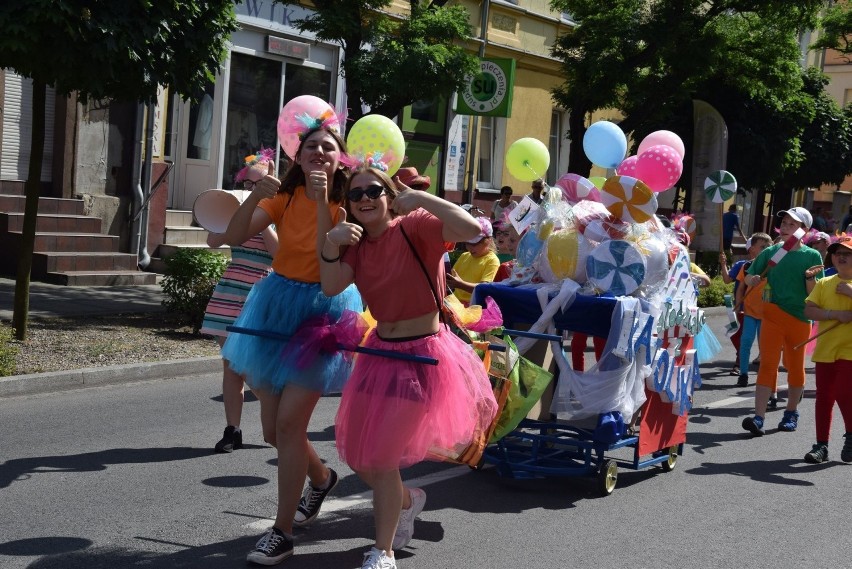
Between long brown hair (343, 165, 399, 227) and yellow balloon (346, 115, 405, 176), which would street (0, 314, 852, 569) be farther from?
yellow balloon (346, 115, 405, 176)

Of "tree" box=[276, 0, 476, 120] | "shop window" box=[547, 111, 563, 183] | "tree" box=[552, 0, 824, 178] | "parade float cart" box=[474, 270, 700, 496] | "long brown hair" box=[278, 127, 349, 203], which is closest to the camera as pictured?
"long brown hair" box=[278, 127, 349, 203]

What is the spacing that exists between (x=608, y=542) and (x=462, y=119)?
60.7 ft

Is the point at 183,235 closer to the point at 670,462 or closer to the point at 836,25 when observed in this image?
the point at 670,462

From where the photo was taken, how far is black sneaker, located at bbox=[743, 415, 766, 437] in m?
8.81

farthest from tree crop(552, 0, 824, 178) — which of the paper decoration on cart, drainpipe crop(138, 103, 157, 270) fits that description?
the paper decoration on cart

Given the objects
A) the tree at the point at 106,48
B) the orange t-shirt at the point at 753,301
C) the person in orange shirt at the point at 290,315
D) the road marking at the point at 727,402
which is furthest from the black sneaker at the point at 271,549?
the orange t-shirt at the point at 753,301

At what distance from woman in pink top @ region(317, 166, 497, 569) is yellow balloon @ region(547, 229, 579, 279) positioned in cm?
→ 192

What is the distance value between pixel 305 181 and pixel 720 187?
7008 mm

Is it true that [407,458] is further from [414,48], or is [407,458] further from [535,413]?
[414,48]

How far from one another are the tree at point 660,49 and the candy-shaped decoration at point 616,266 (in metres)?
12.0

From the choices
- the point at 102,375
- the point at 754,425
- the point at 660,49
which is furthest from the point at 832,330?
the point at 660,49

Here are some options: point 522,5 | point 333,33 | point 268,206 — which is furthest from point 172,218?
point 268,206

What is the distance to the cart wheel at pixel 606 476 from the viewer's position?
6.47m

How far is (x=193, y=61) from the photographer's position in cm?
1012
